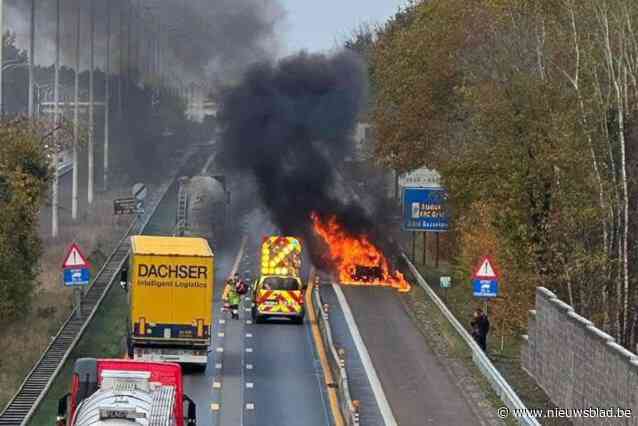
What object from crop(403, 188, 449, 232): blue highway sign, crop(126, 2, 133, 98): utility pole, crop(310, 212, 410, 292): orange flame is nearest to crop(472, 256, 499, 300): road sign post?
crop(310, 212, 410, 292): orange flame

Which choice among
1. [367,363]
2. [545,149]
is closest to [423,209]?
[545,149]

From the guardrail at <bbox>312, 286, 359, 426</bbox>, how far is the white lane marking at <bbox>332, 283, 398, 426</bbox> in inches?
30.6

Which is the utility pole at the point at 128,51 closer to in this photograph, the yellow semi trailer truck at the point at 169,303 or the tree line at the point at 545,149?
the tree line at the point at 545,149

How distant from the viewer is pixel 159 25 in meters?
147

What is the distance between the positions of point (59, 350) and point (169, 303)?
18.1 feet

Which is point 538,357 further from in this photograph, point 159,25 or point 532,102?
point 159,25

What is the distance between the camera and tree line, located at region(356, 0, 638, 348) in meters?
45.4

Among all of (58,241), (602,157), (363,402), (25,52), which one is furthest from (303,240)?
(25,52)

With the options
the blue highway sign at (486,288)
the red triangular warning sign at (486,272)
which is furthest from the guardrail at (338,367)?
the red triangular warning sign at (486,272)

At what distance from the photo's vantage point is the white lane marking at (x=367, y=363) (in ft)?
122

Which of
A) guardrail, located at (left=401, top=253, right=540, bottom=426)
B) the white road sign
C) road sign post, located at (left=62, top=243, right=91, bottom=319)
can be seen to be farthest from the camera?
the white road sign

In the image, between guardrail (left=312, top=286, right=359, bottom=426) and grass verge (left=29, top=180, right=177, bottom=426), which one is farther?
grass verge (left=29, top=180, right=177, bottom=426)

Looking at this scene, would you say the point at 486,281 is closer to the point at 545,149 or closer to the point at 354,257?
the point at 545,149

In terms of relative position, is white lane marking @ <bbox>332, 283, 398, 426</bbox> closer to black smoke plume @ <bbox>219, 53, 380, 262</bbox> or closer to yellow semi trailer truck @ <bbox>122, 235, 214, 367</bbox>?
yellow semi trailer truck @ <bbox>122, 235, 214, 367</bbox>
